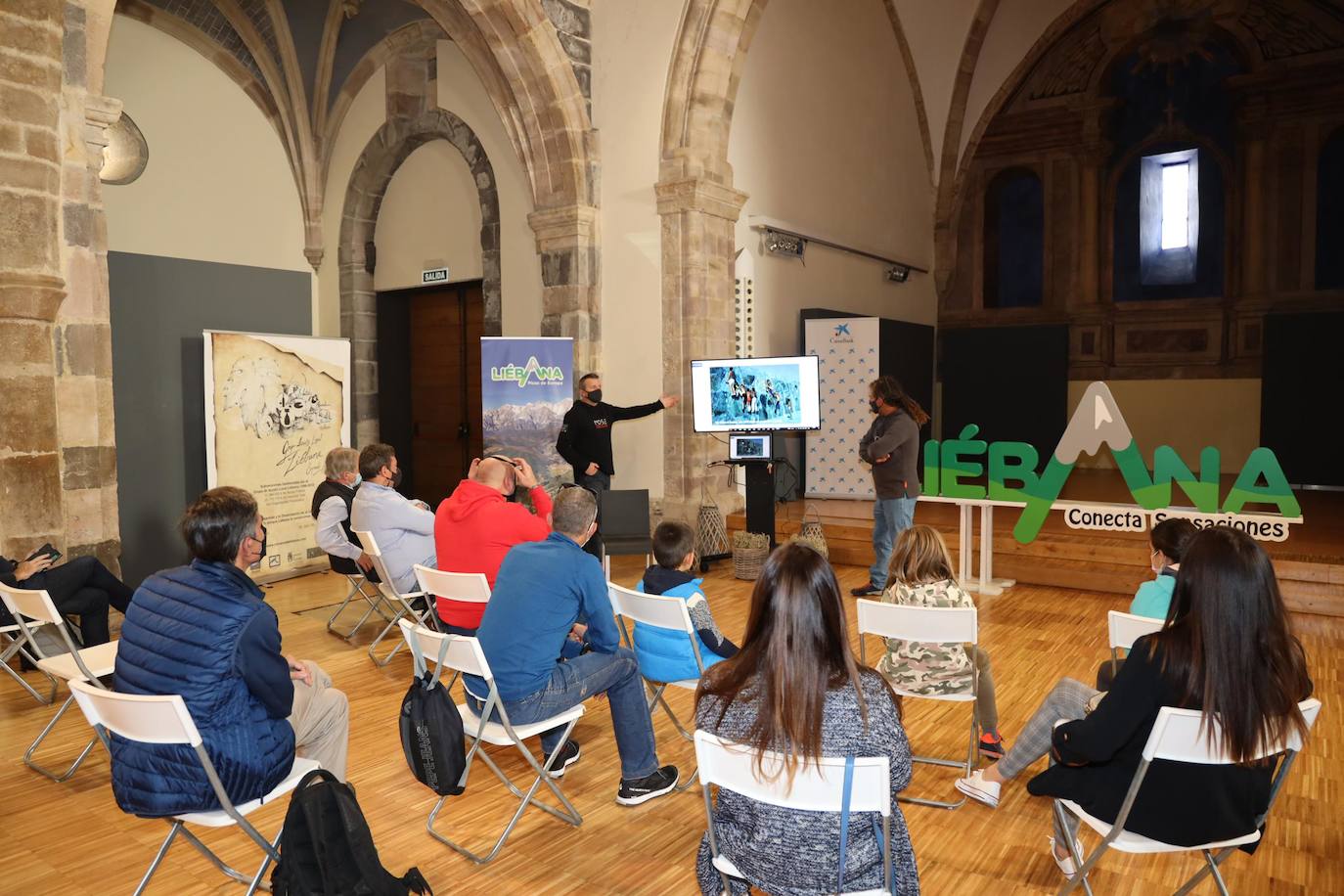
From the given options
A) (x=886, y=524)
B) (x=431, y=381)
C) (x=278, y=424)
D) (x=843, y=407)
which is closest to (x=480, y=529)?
(x=886, y=524)

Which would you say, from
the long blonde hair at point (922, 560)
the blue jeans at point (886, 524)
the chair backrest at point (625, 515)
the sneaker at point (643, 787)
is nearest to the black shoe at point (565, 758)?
the sneaker at point (643, 787)

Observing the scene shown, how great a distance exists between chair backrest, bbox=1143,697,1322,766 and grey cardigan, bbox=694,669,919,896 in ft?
1.91

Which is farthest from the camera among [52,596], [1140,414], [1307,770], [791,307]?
[1140,414]

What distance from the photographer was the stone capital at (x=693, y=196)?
8.09m

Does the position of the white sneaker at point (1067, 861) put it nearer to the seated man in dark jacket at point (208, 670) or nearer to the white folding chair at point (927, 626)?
the white folding chair at point (927, 626)

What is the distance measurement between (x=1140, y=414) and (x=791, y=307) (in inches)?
217

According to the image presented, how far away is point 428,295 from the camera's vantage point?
1055cm

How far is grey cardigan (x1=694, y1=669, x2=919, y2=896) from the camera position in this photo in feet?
6.57

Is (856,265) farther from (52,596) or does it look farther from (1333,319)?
(52,596)

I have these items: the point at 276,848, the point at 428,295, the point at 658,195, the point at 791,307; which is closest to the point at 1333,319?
the point at 791,307

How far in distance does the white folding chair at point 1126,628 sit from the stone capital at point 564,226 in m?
6.34

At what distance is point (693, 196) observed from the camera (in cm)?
809

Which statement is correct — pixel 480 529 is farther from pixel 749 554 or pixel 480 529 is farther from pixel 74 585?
pixel 749 554

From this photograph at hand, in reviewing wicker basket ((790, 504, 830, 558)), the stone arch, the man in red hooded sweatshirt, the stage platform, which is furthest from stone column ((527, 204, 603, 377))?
the man in red hooded sweatshirt
